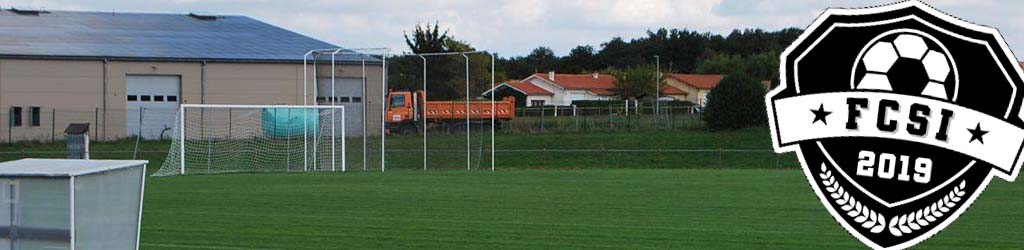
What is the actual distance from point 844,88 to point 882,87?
127mm

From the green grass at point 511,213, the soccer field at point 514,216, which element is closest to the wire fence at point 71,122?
the green grass at point 511,213

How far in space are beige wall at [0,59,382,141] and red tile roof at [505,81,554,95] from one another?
46.8 metres

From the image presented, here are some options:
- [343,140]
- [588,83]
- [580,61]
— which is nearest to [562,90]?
[588,83]

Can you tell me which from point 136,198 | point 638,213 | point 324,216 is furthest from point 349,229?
point 136,198

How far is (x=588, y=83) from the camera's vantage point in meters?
106

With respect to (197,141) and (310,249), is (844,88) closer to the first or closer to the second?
(310,249)

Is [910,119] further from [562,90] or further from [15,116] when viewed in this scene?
[562,90]

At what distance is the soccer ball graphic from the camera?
4.25 metres

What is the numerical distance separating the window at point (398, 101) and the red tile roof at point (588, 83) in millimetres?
54248

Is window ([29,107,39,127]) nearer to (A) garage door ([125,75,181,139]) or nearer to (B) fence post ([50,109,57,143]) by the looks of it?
(B) fence post ([50,109,57,143])

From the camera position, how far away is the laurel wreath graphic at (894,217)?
4289 mm

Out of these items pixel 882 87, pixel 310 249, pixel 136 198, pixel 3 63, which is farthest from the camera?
pixel 3 63

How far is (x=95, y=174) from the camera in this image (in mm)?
8055

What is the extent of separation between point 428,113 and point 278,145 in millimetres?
6360
